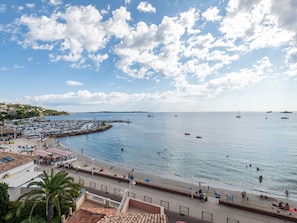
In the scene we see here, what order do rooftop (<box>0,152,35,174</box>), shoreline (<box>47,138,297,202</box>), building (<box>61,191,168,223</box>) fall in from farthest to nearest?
1. shoreline (<box>47,138,297,202</box>)
2. rooftop (<box>0,152,35,174</box>)
3. building (<box>61,191,168,223</box>)

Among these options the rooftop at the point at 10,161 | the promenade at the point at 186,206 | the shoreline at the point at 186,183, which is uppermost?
the rooftop at the point at 10,161

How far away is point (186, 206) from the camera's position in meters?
18.3

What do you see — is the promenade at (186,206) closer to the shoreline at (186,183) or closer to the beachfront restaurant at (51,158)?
the shoreline at (186,183)

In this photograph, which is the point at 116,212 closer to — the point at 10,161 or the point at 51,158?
the point at 10,161

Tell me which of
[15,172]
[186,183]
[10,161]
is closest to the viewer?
[15,172]

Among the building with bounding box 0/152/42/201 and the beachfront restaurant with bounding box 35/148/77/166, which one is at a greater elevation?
the building with bounding box 0/152/42/201

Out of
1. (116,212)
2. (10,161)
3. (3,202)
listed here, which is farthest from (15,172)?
(116,212)

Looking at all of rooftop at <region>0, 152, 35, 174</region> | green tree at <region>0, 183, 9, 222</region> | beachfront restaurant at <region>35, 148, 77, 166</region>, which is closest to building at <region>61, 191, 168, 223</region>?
green tree at <region>0, 183, 9, 222</region>

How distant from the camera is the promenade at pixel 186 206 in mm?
16422

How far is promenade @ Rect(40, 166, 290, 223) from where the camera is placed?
53.9ft

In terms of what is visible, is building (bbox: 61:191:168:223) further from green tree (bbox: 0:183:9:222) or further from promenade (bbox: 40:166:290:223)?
green tree (bbox: 0:183:9:222)

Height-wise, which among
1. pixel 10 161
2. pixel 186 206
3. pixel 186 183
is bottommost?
pixel 186 183

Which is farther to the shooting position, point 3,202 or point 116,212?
point 3,202

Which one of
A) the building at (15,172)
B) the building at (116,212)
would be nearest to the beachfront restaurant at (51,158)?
the building at (15,172)
